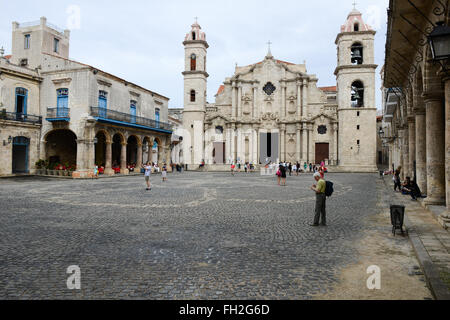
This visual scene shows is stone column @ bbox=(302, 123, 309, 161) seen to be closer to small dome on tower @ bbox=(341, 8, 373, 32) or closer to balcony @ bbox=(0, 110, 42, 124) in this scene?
small dome on tower @ bbox=(341, 8, 373, 32)

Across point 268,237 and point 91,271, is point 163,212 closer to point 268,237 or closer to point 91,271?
point 268,237

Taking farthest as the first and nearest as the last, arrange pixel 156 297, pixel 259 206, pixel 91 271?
pixel 259 206 → pixel 91 271 → pixel 156 297

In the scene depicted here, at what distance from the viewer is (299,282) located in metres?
3.79

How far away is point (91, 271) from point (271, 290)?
238cm

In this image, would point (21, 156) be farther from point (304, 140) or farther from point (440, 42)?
point (304, 140)

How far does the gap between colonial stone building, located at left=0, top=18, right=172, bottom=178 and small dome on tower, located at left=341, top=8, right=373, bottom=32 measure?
2576cm

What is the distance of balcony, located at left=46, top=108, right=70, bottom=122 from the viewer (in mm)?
23406

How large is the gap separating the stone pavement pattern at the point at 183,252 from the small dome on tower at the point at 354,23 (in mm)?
33100

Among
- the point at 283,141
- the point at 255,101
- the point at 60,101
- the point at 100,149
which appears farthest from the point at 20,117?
the point at 283,141

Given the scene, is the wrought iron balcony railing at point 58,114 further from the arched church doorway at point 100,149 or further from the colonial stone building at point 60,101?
the arched church doorway at point 100,149

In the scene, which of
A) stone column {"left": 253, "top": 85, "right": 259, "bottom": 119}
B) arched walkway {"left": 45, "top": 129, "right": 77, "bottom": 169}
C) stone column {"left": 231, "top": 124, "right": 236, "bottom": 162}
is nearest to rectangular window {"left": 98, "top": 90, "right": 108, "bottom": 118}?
arched walkway {"left": 45, "top": 129, "right": 77, "bottom": 169}

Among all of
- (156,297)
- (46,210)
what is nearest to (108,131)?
(46,210)

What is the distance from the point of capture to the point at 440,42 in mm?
4859

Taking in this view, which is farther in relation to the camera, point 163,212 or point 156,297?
point 163,212
